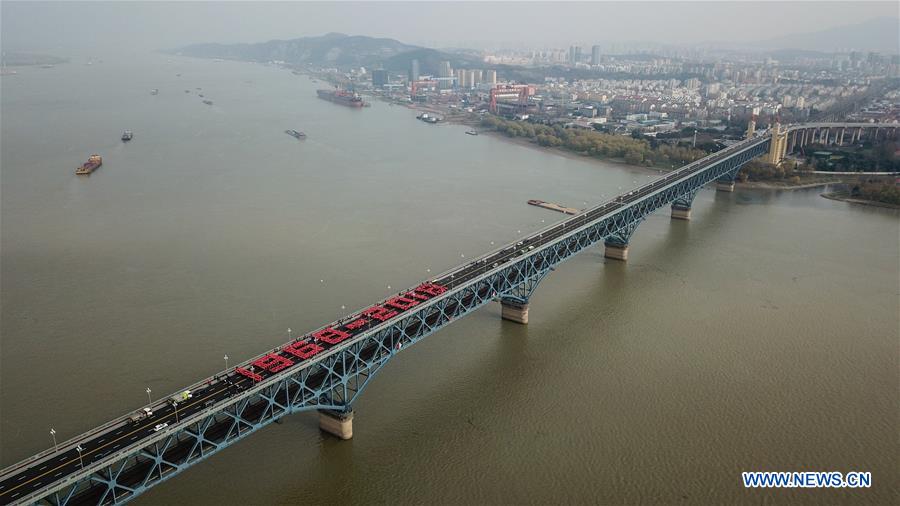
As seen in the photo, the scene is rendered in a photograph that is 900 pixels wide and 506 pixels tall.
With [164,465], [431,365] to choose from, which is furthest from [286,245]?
[164,465]

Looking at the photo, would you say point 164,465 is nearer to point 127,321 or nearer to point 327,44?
point 127,321

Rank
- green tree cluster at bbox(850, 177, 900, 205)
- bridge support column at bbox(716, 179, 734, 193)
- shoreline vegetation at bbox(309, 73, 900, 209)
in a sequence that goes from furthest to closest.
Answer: bridge support column at bbox(716, 179, 734, 193), shoreline vegetation at bbox(309, 73, 900, 209), green tree cluster at bbox(850, 177, 900, 205)

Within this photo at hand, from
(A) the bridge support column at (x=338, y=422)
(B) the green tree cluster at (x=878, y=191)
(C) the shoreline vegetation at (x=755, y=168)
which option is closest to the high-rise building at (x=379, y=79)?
(C) the shoreline vegetation at (x=755, y=168)

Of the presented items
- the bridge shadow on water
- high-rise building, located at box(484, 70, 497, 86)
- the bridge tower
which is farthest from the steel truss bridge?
high-rise building, located at box(484, 70, 497, 86)

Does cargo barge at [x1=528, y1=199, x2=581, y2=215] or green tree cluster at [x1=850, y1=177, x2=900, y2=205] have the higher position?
green tree cluster at [x1=850, y1=177, x2=900, y2=205]

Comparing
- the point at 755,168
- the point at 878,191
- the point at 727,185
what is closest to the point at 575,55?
the point at 755,168

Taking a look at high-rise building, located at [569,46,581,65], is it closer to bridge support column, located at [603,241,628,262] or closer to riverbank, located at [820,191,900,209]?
riverbank, located at [820,191,900,209]
